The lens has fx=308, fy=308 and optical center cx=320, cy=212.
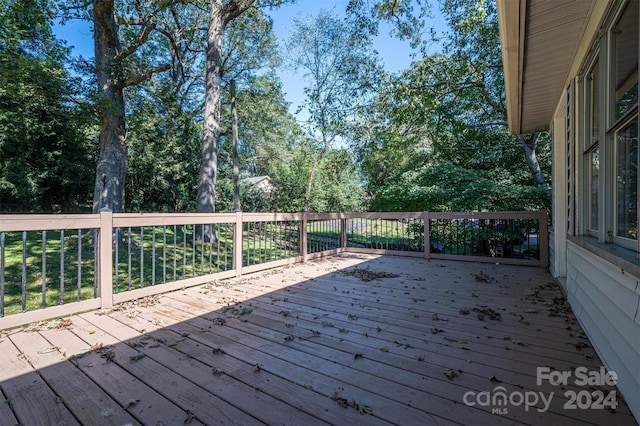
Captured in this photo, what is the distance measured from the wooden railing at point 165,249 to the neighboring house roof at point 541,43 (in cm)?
224

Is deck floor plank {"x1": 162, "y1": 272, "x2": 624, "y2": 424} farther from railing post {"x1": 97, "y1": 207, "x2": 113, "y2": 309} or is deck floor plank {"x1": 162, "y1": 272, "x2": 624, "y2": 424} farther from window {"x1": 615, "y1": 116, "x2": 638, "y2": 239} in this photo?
window {"x1": 615, "y1": 116, "x2": 638, "y2": 239}

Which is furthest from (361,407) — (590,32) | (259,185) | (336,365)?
(259,185)

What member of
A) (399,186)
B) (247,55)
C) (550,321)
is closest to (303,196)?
(247,55)


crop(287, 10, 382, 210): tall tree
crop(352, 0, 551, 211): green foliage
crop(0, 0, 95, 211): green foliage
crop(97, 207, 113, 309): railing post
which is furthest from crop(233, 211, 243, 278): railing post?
crop(287, 10, 382, 210): tall tree

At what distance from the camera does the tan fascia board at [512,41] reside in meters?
2.11

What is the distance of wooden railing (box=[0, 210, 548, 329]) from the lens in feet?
9.32

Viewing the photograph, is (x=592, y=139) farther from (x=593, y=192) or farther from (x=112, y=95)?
(x=112, y=95)

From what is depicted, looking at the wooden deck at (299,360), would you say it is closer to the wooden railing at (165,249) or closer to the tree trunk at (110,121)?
the wooden railing at (165,249)

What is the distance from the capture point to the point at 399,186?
7707 mm

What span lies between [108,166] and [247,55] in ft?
28.5

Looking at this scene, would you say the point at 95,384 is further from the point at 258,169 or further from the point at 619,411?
the point at 258,169

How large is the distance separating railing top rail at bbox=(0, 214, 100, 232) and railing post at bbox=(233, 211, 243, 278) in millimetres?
1693

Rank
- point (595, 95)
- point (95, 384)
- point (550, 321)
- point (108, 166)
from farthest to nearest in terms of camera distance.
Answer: point (108, 166), point (550, 321), point (595, 95), point (95, 384)

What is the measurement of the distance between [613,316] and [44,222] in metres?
4.16
